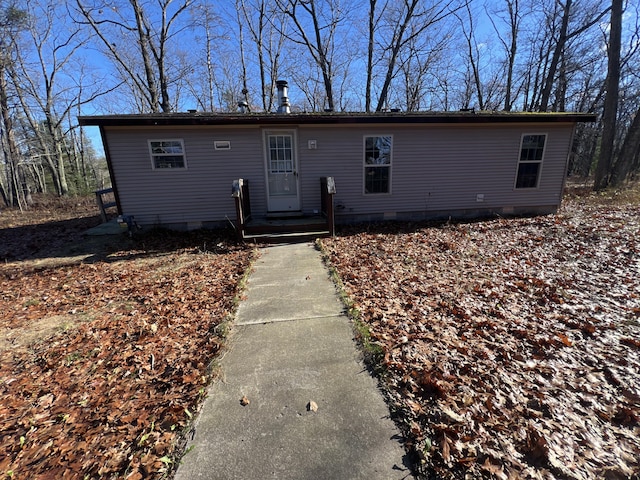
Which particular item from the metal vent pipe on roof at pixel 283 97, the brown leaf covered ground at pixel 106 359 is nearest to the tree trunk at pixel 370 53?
the metal vent pipe on roof at pixel 283 97

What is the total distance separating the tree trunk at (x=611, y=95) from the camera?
11.5 metres

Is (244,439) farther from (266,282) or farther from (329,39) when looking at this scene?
(329,39)

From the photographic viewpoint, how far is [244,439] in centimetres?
201

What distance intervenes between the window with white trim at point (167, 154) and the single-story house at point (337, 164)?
0.03 metres

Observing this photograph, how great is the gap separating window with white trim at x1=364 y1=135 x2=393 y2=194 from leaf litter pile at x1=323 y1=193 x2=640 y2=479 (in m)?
3.13

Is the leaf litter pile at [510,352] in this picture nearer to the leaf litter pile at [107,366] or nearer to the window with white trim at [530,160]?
the leaf litter pile at [107,366]

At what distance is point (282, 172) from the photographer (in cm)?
816

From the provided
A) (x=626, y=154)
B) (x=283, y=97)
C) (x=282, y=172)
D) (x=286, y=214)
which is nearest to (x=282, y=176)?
(x=282, y=172)

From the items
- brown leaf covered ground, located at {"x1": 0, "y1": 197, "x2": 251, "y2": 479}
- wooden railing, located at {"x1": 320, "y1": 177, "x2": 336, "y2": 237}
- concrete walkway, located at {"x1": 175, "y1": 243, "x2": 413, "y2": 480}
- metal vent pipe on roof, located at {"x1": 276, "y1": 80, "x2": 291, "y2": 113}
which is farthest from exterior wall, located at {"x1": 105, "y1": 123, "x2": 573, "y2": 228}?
concrete walkway, located at {"x1": 175, "y1": 243, "x2": 413, "y2": 480}

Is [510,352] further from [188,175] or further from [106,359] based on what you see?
[188,175]

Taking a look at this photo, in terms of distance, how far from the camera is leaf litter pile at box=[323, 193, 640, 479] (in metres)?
1.86

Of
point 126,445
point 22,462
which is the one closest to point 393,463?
point 126,445

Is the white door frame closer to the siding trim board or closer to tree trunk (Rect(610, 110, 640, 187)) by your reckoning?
the siding trim board

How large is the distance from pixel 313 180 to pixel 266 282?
4364 mm
